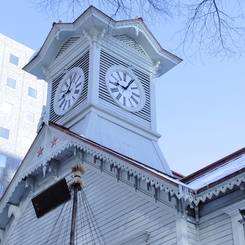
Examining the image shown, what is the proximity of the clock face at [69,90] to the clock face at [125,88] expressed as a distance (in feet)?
4.15

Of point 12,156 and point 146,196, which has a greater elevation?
point 12,156

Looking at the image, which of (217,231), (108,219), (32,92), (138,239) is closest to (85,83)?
(108,219)

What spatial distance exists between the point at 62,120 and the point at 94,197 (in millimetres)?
6303

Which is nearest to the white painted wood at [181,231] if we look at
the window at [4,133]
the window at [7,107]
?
the window at [4,133]

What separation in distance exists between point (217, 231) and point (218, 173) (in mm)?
1601

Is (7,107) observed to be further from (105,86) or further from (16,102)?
(105,86)

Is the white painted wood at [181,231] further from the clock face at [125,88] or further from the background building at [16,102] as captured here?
the background building at [16,102]

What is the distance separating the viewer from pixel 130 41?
2502cm

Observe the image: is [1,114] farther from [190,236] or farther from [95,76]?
[190,236]

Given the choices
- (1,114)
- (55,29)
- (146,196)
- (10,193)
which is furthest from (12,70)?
(146,196)

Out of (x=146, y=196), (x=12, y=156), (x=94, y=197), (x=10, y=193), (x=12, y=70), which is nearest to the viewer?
(x=146, y=196)

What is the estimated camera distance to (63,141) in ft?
63.3

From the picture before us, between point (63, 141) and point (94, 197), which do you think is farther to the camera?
point (63, 141)

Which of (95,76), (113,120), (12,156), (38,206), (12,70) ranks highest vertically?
(12,70)
